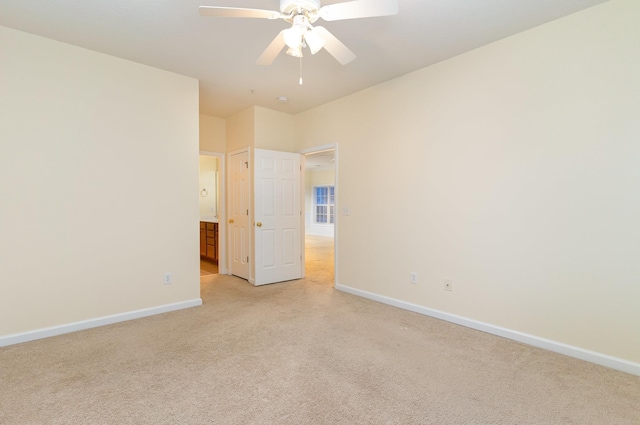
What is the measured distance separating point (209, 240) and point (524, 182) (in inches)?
207

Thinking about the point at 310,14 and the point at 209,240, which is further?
the point at 209,240

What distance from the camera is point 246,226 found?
15.5 ft

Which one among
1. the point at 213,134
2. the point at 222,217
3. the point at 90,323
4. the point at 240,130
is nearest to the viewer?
the point at 90,323

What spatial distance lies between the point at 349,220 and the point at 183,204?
84.9 inches

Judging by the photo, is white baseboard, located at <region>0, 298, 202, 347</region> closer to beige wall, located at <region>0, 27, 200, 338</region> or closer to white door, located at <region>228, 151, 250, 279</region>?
beige wall, located at <region>0, 27, 200, 338</region>

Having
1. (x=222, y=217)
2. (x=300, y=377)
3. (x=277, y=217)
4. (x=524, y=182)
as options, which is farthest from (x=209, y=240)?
(x=524, y=182)

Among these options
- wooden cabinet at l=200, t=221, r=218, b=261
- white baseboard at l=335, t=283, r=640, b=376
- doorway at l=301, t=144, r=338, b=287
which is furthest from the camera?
doorway at l=301, t=144, r=338, b=287

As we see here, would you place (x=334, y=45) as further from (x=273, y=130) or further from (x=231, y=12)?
(x=273, y=130)

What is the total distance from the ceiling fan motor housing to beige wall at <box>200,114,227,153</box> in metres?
3.48

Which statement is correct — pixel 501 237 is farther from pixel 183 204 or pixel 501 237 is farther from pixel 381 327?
pixel 183 204

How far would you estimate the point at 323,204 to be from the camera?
11.4 metres

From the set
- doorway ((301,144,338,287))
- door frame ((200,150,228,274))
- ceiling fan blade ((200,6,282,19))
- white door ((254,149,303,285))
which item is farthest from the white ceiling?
doorway ((301,144,338,287))

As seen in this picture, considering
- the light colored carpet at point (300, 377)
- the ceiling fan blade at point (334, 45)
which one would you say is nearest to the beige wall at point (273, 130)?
the ceiling fan blade at point (334, 45)

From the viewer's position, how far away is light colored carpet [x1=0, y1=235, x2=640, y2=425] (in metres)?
1.74
